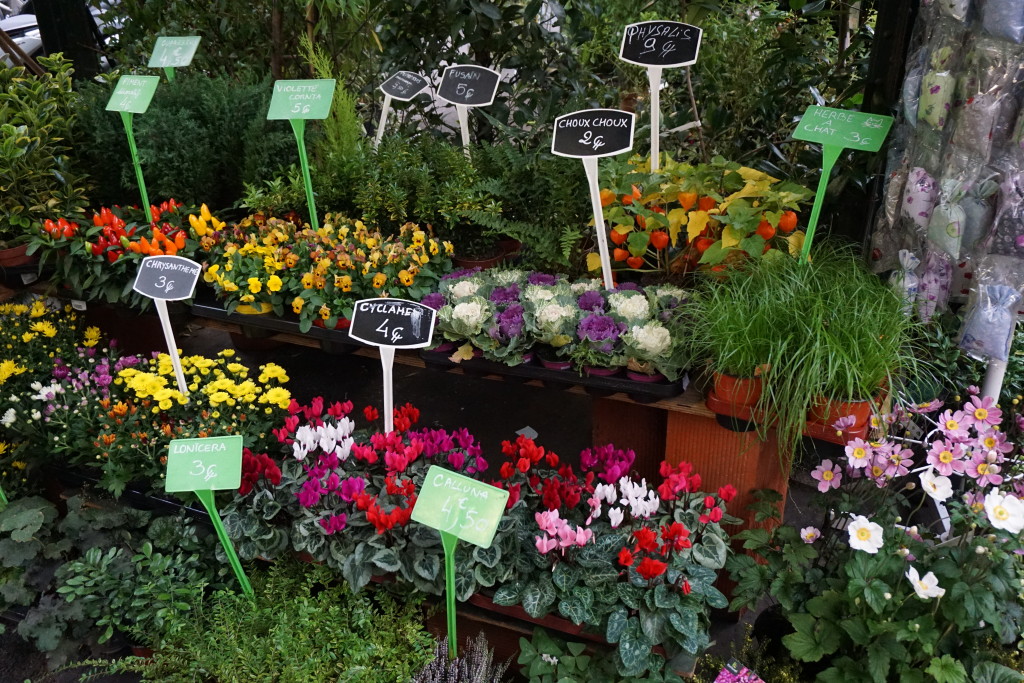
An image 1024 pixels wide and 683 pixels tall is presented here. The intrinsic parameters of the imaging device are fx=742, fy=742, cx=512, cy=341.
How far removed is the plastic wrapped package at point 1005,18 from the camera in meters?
1.59

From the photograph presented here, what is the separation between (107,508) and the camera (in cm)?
226

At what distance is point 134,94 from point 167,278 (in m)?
1.02

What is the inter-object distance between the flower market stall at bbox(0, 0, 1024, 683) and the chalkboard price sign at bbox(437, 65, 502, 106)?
0.4 inches

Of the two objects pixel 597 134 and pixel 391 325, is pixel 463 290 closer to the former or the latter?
pixel 391 325

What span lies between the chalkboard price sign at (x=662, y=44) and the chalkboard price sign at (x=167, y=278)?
1447 millimetres

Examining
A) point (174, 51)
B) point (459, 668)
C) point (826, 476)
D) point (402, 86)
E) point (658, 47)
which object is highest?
point (658, 47)

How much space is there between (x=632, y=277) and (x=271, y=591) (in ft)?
4.69

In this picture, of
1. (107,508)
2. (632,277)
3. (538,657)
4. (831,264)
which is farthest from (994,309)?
(107,508)

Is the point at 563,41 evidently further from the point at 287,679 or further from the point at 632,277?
the point at 287,679

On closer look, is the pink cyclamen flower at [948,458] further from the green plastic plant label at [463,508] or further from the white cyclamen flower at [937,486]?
the green plastic plant label at [463,508]

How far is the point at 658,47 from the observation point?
2238 mm

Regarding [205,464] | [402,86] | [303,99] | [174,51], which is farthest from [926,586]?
[174,51]

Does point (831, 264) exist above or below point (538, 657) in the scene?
above

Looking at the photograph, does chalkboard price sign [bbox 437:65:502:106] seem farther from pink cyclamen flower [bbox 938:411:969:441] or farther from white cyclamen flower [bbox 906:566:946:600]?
white cyclamen flower [bbox 906:566:946:600]
